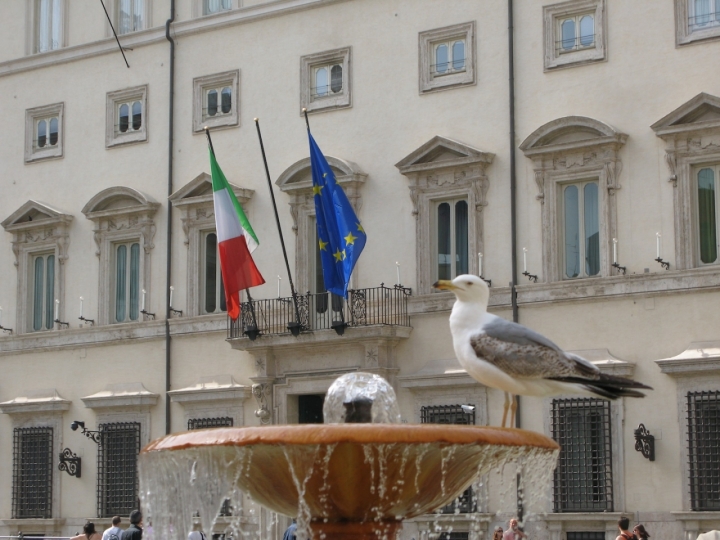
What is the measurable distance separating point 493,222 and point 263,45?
5889 mm

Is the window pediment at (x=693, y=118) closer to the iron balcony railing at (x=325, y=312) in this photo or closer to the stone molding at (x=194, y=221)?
the iron balcony railing at (x=325, y=312)

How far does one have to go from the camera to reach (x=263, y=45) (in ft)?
90.5

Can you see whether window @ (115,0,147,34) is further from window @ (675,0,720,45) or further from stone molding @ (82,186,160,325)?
window @ (675,0,720,45)

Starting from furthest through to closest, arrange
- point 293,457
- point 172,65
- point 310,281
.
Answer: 1. point 172,65
2. point 310,281
3. point 293,457

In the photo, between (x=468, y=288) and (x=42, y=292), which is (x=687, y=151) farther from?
(x=42, y=292)

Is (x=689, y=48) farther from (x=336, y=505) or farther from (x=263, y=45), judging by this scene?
(x=336, y=505)

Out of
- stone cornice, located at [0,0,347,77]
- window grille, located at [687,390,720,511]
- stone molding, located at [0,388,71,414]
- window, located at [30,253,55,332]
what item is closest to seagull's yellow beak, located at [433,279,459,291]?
window grille, located at [687,390,720,511]

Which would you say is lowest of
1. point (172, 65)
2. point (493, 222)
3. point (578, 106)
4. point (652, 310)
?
point (652, 310)

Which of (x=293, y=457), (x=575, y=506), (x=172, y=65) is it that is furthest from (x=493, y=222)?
(x=293, y=457)

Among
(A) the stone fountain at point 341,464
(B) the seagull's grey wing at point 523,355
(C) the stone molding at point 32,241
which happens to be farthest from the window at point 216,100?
(B) the seagull's grey wing at point 523,355

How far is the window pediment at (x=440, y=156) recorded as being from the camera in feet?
80.3

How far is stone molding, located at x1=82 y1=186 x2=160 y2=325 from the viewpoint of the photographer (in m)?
28.4

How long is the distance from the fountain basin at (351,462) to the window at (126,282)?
17.5 m

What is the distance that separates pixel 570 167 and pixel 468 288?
13.1 meters
